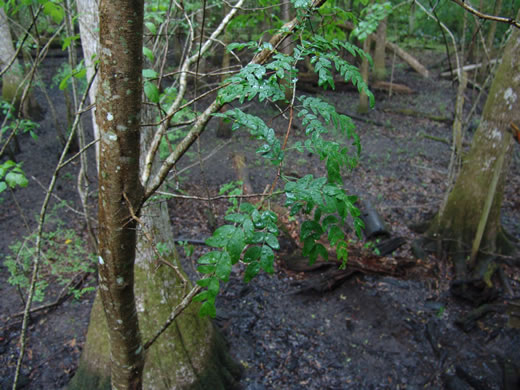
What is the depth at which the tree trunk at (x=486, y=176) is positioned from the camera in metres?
4.92

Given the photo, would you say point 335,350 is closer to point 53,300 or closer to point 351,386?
point 351,386

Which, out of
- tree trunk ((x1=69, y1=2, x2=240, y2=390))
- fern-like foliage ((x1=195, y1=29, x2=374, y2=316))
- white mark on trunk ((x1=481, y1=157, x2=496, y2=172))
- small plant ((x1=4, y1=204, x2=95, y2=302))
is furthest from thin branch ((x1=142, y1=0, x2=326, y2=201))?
white mark on trunk ((x1=481, y1=157, x2=496, y2=172))

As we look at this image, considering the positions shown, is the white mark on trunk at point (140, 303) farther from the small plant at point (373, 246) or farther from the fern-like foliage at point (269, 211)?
the small plant at point (373, 246)

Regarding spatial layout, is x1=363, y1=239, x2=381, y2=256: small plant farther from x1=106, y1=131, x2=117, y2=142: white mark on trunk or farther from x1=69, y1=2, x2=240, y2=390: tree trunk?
x1=106, y1=131, x2=117, y2=142: white mark on trunk

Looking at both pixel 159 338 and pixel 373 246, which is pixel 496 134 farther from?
pixel 159 338

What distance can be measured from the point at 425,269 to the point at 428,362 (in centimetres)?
174

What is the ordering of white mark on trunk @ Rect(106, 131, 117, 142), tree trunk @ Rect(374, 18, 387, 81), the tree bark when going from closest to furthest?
the tree bark
white mark on trunk @ Rect(106, 131, 117, 142)
tree trunk @ Rect(374, 18, 387, 81)

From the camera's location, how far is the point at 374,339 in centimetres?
443


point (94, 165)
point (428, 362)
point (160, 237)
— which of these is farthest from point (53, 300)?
point (428, 362)

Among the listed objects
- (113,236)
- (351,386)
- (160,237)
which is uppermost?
(113,236)

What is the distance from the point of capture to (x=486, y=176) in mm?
5336

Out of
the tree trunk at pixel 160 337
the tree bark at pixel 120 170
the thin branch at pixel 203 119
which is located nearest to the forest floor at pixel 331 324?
the tree trunk at pixel 160 337

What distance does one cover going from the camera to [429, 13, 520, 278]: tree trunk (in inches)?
194

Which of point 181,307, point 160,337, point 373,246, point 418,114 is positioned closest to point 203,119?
point 181,307
